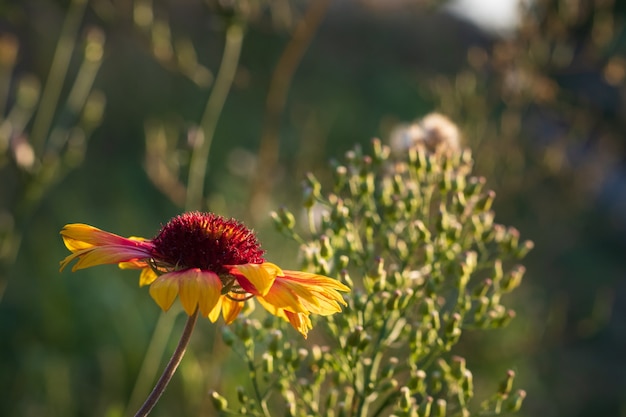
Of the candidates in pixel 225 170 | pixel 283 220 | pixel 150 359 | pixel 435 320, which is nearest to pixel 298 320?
pixel 435 320

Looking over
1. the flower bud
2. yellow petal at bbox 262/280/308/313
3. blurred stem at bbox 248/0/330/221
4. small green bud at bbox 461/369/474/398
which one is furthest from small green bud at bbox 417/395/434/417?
blurred stem at bbox 248/0/330/221

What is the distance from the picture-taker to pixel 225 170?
280 inches

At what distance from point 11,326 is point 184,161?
2.35 metres

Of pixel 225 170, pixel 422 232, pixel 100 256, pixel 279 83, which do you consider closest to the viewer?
pixel 100 256

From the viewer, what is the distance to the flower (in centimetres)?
121

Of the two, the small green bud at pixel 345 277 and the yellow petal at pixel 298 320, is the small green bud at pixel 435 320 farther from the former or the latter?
the yellow petal at pixel 298 320

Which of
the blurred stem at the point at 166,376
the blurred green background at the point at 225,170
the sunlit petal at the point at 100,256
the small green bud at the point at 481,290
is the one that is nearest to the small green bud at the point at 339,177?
the small green bud at the point at 481,290

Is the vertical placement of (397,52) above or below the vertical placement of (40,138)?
above

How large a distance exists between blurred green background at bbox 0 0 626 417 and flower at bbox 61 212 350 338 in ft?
3.17

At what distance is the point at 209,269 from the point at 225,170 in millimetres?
5730

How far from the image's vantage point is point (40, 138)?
2754 millimetres

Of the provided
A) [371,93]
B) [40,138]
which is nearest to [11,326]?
[40,138]

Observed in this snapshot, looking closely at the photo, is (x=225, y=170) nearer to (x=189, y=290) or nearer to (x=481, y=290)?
(x=481, y=290)

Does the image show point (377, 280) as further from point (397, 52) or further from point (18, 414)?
point (397, 52)
